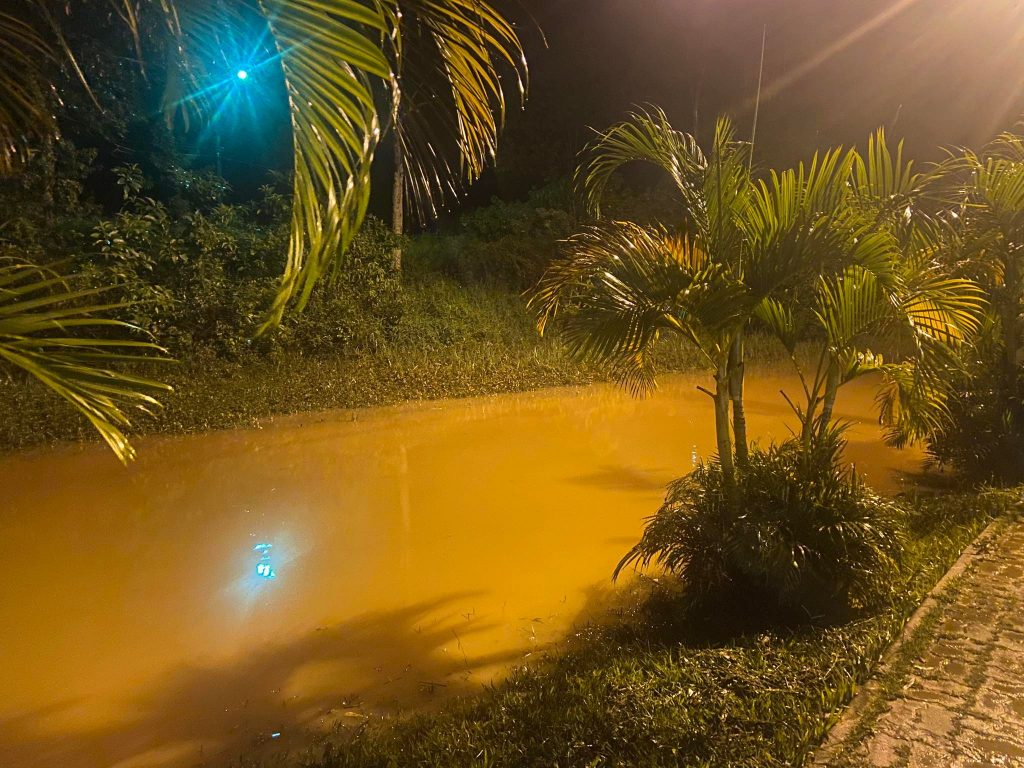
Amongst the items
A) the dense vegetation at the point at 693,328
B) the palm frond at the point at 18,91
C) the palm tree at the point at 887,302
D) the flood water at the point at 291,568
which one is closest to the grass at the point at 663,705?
the dense vegetation at the point at 693,328

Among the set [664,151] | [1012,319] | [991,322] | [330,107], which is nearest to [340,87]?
[330,107]

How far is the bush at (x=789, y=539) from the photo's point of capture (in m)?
3.53

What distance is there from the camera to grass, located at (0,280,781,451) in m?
8.07

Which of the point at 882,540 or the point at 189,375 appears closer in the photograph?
the point at 882,540

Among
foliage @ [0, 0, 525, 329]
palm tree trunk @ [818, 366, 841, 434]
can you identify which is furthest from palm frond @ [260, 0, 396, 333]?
palm tree trunk @ [818, 366, 841, 434]

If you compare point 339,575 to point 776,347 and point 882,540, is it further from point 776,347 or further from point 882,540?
point 776,347

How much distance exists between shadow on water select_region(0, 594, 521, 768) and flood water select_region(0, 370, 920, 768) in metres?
0.01

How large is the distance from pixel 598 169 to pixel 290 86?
2.81 m

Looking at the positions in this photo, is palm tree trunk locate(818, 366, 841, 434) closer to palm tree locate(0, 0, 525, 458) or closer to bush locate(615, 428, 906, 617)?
bush locate(615, 428, 906, 617)

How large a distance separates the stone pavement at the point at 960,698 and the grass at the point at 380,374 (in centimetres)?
594

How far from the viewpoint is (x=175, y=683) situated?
3.73 meters

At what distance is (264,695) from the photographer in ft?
11.8

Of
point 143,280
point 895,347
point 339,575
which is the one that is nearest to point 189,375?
point 143,280

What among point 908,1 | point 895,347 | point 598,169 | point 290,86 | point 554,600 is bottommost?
point 554,600
